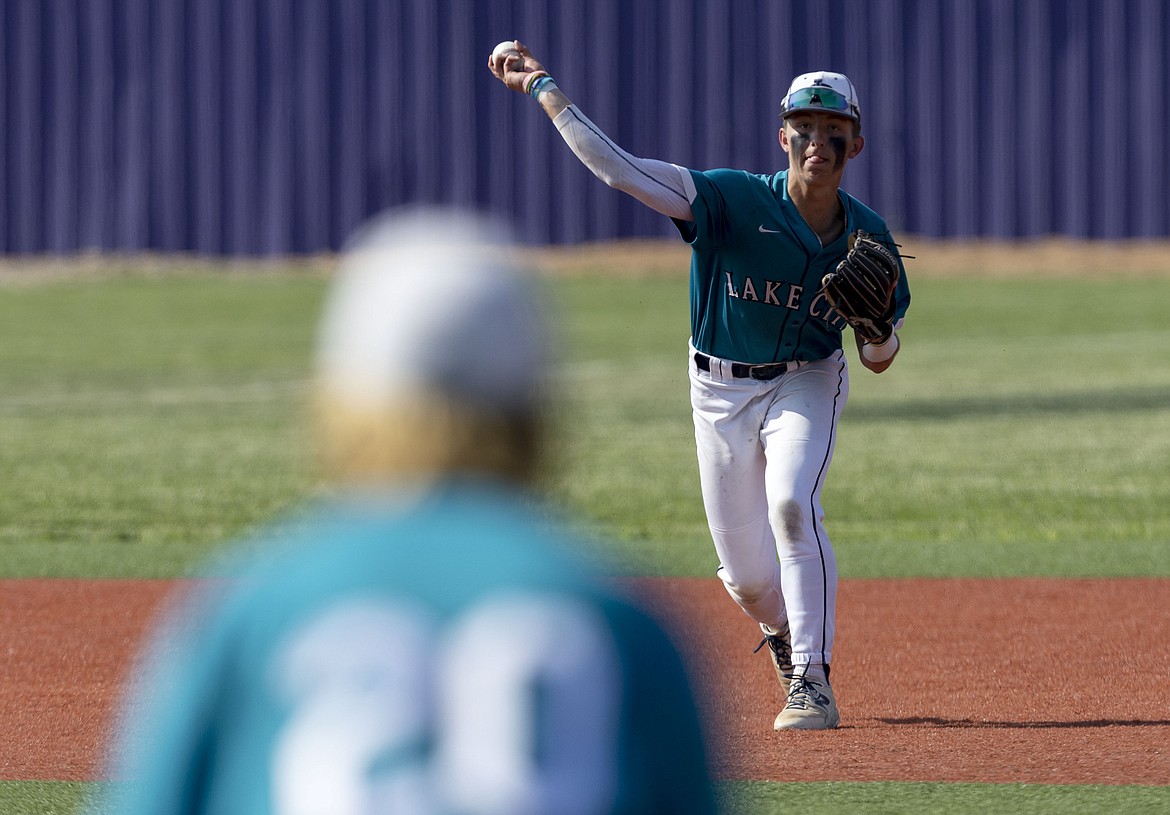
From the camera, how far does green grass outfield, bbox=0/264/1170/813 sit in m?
9.64

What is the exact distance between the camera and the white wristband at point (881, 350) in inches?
234

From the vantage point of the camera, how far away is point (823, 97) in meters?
5.77

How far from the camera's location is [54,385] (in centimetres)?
1977

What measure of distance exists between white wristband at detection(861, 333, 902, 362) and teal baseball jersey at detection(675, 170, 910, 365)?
9cm

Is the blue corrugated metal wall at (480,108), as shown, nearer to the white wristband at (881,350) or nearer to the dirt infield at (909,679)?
the dirt infield at (909,679)

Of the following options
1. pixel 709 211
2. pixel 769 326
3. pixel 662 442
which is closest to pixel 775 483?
pixel 769 326

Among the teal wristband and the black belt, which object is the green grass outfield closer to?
the black belt

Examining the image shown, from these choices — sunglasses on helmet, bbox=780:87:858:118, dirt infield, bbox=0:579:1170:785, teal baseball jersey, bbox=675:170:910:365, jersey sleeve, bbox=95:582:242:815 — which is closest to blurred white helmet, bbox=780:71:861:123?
sunglasses on helmet, bbox=780:87:858:118

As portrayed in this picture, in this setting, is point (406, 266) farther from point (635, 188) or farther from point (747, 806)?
point (635, 188)

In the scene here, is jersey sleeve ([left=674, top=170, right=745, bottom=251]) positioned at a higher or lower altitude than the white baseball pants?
higher

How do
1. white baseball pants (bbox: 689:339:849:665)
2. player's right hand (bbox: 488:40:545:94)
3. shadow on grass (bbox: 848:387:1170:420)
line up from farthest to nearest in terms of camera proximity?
shadow on grass (bbox: 848:387:1170:420) < player's right hand (bbox: 488:40:545:94) < white baseball pants (bbox: 689:339:849:665)

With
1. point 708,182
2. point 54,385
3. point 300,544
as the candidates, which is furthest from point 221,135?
point 300,544

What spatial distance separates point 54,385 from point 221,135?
1192cm

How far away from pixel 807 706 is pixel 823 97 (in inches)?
70.5
